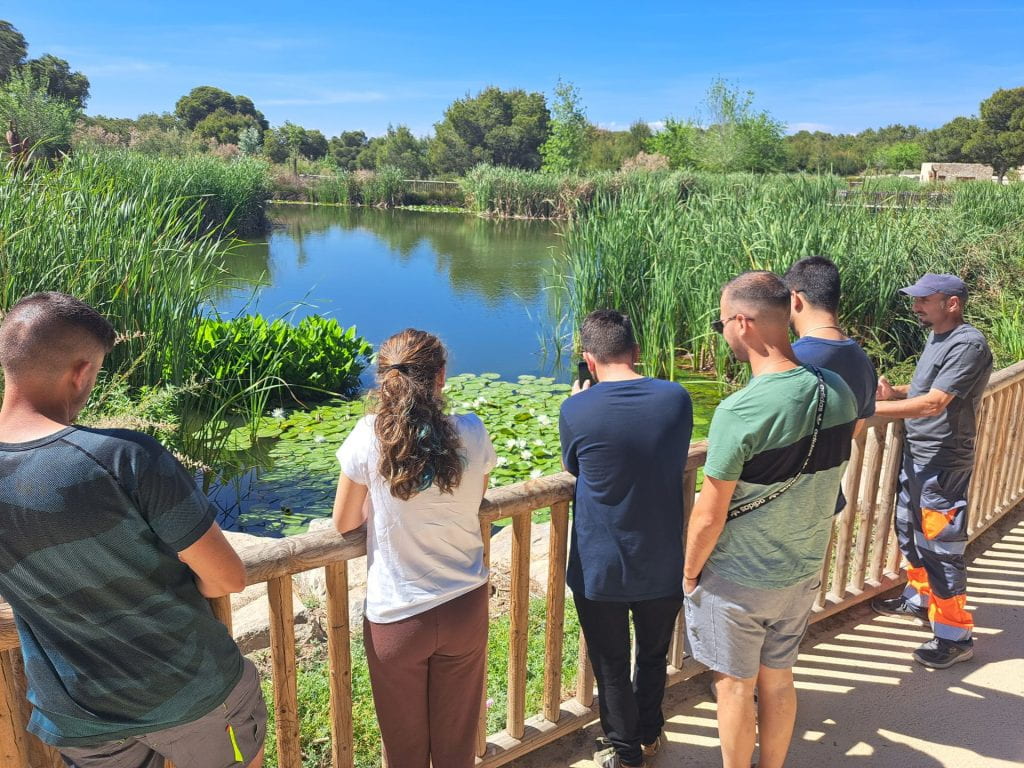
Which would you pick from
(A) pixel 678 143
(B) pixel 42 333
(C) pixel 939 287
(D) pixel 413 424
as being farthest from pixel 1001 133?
(B) pixel 42 333

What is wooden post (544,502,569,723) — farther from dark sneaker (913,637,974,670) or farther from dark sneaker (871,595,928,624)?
dark sneaker (871,595,928,624)

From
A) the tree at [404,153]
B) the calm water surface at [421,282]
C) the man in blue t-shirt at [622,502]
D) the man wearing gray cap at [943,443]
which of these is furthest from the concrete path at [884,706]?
the tree at [404,153]

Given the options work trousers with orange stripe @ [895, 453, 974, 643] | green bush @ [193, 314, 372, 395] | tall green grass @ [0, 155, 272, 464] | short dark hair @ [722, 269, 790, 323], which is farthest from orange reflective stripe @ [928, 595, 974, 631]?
green bush @ [193, 314, 372, 395]

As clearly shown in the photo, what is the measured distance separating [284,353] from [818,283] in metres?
6.22

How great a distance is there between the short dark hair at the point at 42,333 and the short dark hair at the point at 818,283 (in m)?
2.35

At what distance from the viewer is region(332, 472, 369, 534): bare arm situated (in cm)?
195

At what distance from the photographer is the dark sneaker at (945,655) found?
3133 mm

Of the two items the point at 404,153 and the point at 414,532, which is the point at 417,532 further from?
the point at 404,153

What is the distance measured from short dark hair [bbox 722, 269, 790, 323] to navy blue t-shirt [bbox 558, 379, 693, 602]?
31cm

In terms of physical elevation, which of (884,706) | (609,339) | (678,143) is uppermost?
(678,143)

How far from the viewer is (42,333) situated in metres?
1.41

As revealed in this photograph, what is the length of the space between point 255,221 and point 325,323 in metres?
17.1

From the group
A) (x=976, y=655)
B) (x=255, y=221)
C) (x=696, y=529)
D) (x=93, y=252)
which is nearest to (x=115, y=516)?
(x=696, y=529)

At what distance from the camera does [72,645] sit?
148cm
